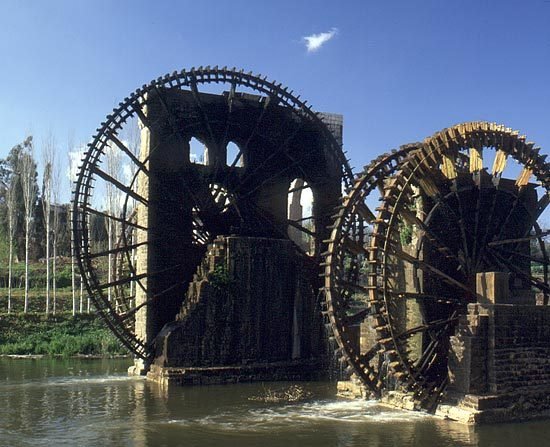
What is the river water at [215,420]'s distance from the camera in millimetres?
9281

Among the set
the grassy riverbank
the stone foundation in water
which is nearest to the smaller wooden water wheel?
the stone foundation in water

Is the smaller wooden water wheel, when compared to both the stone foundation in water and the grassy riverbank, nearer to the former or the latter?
the stone foundation in water

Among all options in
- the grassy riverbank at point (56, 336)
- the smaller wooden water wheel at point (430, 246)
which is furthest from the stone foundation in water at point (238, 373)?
the grassy riverbank at point (56, 336)

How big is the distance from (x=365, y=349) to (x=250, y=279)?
155 inches

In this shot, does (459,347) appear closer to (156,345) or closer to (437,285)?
(437,285)

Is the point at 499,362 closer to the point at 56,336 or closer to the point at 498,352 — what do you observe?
the point at 498,352

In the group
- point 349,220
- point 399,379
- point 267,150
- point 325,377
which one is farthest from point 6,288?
point 399,379

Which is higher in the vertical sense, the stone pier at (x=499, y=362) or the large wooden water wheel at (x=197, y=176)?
the large wooden water wheel at (x=197, y=176)

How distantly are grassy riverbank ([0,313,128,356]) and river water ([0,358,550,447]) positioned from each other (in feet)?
20.1

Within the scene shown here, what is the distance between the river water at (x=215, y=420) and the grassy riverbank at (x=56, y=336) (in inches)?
241

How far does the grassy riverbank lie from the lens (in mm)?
21188

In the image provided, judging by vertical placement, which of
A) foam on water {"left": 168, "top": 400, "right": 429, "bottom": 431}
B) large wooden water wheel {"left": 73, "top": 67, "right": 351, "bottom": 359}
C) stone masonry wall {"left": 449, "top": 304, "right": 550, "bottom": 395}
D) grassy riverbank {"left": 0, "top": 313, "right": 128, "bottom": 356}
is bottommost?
foam on water {"left": 168, "top": 400, "right": 429, "bottom": 431}

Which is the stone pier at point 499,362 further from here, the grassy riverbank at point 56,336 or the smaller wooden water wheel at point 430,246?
the grassy riverbank at point 56,336

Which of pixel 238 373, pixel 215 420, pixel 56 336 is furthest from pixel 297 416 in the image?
pixel 56 336
